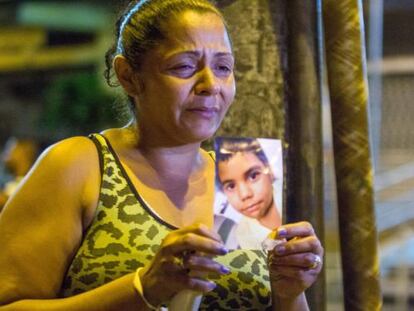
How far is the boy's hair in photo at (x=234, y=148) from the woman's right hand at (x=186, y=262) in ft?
1.13

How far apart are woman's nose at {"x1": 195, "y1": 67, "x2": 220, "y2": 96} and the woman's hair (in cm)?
13

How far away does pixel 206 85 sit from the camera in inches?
62.3

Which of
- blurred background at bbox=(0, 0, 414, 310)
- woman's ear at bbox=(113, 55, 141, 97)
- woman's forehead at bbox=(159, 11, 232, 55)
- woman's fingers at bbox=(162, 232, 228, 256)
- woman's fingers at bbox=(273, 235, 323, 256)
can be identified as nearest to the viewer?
woman's fingers at bbox=(162, 232, 228, 256)

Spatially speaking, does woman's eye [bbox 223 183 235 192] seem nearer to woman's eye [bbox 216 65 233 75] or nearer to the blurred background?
woman's eye [bbox 216 65 233 75]

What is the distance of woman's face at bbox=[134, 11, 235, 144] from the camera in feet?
5.23

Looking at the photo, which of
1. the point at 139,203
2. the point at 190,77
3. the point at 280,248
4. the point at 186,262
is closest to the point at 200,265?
the point at 186,262

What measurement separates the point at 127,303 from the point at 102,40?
13718mm

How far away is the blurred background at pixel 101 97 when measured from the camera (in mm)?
7531

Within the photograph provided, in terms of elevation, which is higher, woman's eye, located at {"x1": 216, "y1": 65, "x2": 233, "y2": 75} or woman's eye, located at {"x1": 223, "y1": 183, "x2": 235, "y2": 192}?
woman's eye, located at {"x1": 216, "y1": 65, "x2": 233, "y2": 75}

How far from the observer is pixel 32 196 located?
5.16 feet

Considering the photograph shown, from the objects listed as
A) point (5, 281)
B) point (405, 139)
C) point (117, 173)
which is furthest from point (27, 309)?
point (405, 139)

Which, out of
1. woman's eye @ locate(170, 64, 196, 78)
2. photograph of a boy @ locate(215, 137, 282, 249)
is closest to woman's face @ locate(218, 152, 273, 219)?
photograph of a boy @ locate(215, 137, 282, 249)

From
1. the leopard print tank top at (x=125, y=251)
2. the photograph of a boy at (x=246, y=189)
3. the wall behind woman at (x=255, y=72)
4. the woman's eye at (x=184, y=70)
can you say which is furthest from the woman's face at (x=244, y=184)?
the wall behind woman at (x=255, y=72)

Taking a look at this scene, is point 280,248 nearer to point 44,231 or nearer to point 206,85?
point 206,85
